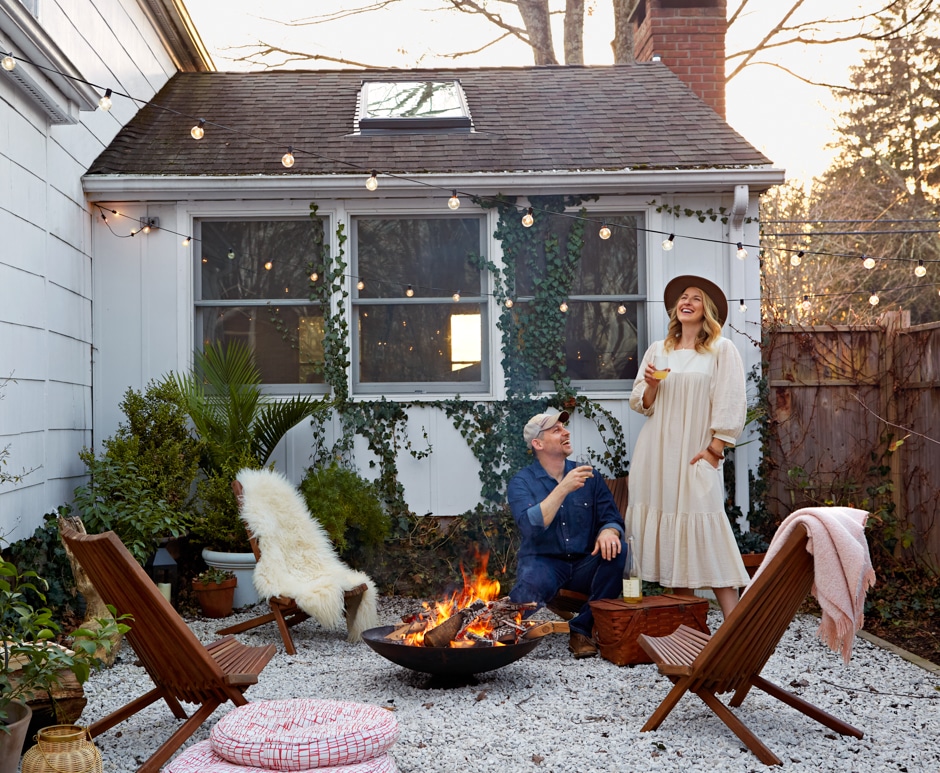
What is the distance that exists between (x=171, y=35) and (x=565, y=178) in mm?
4289

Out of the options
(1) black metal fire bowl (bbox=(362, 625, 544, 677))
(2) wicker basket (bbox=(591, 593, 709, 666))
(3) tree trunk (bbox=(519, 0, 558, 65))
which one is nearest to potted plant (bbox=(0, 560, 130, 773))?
(1) black metal fire bowl (bbox=(362, 625, 544, 677))

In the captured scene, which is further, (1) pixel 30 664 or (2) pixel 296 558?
(2) pixel 296 558

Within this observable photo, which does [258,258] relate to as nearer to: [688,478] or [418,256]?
[418,256]

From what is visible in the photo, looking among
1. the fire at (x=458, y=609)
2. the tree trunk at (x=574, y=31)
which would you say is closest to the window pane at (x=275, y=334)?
the fire at (x=458, y=609)

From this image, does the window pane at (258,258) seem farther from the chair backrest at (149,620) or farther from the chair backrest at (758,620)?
the chair backrest at (758,620)

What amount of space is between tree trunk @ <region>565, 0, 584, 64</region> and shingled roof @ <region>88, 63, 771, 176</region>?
15.1ft

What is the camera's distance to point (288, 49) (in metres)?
13.2

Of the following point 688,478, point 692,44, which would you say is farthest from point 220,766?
point 692,44

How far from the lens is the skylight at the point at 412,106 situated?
710 cm

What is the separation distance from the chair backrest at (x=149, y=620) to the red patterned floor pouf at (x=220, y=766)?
0.36 meters

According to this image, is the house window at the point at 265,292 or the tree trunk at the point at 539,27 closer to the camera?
the house window at the point at 265,292

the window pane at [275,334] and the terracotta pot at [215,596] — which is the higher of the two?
the window pane at [275,334]

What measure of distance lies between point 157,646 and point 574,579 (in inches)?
94.8

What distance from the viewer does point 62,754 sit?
108 inches
